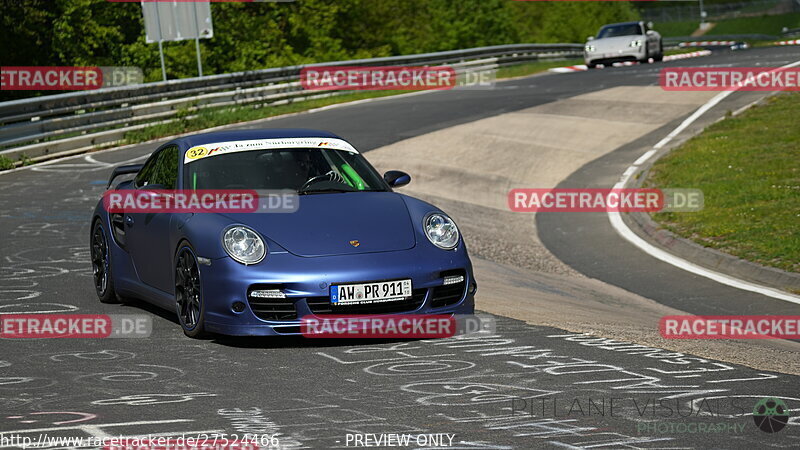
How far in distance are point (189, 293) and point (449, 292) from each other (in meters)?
1.77

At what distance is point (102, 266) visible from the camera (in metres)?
9.80

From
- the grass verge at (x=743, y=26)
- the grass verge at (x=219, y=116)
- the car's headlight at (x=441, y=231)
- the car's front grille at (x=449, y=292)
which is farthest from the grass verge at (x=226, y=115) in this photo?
the grass verge at (x=743, y=26)

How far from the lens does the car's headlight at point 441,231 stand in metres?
8.11

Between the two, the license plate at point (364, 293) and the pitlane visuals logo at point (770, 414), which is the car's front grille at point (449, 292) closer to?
the license plate at point (364, 293)

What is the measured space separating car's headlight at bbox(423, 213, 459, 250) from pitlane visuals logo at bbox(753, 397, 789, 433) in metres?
2.63

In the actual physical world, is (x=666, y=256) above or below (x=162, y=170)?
below

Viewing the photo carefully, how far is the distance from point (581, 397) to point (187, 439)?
209cm

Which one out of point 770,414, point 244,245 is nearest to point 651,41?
point 244,245

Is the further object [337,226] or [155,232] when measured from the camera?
[155,232]

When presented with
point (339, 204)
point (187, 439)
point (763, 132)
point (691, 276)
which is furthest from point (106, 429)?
point (763, 132)

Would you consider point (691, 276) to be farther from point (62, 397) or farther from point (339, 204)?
point (62, 397)

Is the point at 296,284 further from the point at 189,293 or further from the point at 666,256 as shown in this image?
the point at 666,256

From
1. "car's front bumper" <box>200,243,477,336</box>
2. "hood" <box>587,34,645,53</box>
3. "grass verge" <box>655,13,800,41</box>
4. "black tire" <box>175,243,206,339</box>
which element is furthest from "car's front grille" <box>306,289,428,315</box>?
"grass verge" <box>655,13,800,41</box>

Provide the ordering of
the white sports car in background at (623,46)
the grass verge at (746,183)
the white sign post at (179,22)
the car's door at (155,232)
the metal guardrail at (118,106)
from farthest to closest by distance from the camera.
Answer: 1. the white sports car in background at (623,46)
2. the white sign post at (179,22)
3. the metal guardrail at (118,106)
4. the grass verge at (746,183)
5. the car's door at (155,232)
